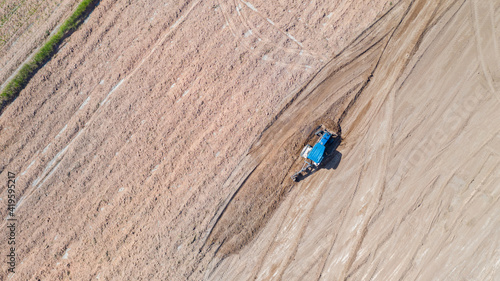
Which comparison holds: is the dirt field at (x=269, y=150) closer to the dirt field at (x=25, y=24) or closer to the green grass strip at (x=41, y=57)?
the green grass strip at (x=41, y=57)

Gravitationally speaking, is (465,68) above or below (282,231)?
above

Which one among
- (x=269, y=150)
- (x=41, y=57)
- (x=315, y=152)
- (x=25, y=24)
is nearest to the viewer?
(x=315, y=152)

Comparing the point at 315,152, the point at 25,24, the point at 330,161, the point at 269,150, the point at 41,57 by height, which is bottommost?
the point at 41,57

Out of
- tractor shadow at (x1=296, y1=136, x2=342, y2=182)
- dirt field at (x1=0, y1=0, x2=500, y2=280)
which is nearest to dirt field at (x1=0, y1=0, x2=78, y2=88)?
dirt field at (x1=0, y1=0, x2=500, y2=280)

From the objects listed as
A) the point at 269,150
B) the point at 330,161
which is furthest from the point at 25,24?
the point at 330,161

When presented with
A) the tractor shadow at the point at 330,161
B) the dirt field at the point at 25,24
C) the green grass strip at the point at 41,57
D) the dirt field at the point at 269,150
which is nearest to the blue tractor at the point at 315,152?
the tractor shadow at the point at 330,161

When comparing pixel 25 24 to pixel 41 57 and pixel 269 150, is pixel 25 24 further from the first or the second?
pixel 269 150

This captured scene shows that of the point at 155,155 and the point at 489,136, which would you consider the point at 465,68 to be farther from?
the point at 155,155

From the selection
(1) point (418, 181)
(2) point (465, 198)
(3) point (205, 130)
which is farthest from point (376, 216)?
(3) point (205, 130)
